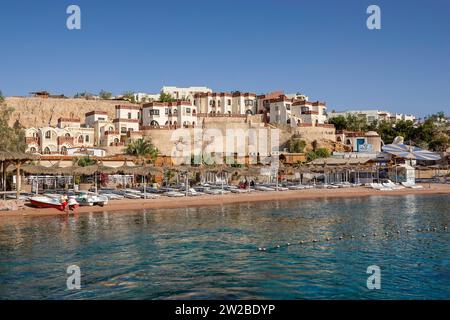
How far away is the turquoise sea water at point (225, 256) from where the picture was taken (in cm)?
1270

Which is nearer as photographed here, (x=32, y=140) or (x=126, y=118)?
(x=32, y=140)

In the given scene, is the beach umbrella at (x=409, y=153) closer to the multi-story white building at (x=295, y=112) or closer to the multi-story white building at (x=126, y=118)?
the multi-story white building at (x=295, y=112)

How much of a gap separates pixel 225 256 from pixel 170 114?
57529mm

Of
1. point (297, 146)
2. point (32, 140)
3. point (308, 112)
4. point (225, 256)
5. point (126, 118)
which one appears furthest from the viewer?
point (308, 112)

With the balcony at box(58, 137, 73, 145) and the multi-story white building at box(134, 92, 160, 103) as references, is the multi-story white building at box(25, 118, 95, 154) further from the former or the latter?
the multi-story white building at box(134, 92, 160, 103)

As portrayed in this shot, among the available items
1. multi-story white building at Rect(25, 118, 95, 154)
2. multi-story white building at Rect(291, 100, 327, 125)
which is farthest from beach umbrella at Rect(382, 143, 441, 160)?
multi-story white building at Rect(25, 118, 95, 154)

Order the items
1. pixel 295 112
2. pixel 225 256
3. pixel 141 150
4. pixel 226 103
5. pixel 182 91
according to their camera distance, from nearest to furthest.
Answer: pixel 225 256 → pixel 141 150 → pixel 295 112 → pixel 226 103 → pixel 182 91

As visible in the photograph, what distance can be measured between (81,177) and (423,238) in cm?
3628

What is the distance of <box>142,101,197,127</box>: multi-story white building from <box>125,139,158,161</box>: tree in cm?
1397

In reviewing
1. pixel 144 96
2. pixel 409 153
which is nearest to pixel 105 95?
pixel 144 96

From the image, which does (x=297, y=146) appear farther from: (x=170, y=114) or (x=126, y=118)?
(x=126, y=118)

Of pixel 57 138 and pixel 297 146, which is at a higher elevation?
pixel 57 138

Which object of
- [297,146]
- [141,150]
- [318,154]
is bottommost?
[318,154]

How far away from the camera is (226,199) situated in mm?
38375
